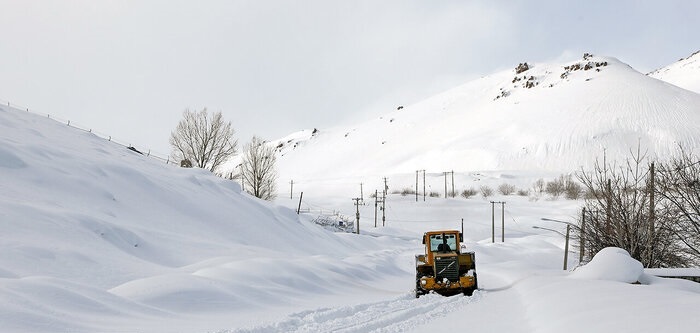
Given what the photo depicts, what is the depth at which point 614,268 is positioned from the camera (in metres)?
13.3

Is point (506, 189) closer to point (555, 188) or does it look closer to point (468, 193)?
point (468, 193)

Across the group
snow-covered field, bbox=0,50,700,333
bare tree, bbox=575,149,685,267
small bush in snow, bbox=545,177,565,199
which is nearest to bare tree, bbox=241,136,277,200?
snow-covered field, bbox=0,50,700,333

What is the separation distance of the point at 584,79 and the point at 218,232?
174 meters

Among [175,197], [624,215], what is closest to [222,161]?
[175,197]

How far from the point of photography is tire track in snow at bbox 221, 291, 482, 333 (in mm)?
8966

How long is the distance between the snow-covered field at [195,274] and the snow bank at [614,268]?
1.5 inches

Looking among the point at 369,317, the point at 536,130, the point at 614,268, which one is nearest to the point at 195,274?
the point at 369,317

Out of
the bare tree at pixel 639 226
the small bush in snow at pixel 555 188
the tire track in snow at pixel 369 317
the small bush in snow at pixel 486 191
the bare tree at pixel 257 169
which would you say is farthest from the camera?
the small bush in snow at pixel 486 191

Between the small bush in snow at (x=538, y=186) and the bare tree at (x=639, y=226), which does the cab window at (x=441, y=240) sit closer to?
the bare tree at (x=639, y=226)

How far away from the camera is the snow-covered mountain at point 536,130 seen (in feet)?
404

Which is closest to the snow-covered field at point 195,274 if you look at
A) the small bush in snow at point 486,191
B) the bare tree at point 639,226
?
the bare tree at point 639,226

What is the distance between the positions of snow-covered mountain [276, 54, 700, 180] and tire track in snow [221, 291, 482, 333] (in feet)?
320

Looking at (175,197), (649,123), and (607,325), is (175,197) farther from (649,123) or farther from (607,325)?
(649,123)

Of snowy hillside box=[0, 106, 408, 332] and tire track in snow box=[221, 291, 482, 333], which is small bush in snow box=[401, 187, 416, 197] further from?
tire track in snow box=[221, 291, 482, 333]
